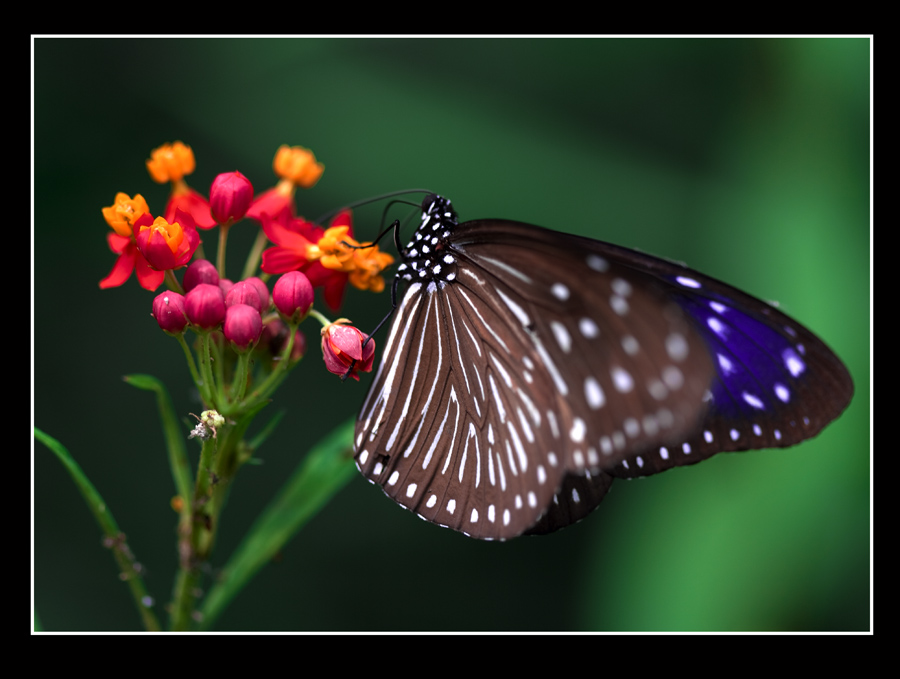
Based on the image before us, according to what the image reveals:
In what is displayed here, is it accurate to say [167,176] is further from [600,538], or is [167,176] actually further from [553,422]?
[600,538]

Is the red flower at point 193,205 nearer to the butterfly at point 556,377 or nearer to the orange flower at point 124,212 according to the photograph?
the orange flower at point 124,212

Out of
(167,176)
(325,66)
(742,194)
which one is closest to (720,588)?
(742,194)

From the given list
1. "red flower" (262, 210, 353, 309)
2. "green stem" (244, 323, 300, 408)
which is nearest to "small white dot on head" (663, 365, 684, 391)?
"green stem" (244, 323, 300, 408)

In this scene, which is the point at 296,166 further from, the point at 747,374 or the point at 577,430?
the point at 747,374

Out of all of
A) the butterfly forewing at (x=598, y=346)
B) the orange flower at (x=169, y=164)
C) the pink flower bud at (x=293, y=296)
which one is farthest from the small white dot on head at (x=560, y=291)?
the orange flower at (x=169, y=164)

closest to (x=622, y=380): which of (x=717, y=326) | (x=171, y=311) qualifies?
(x=717, y=326)
